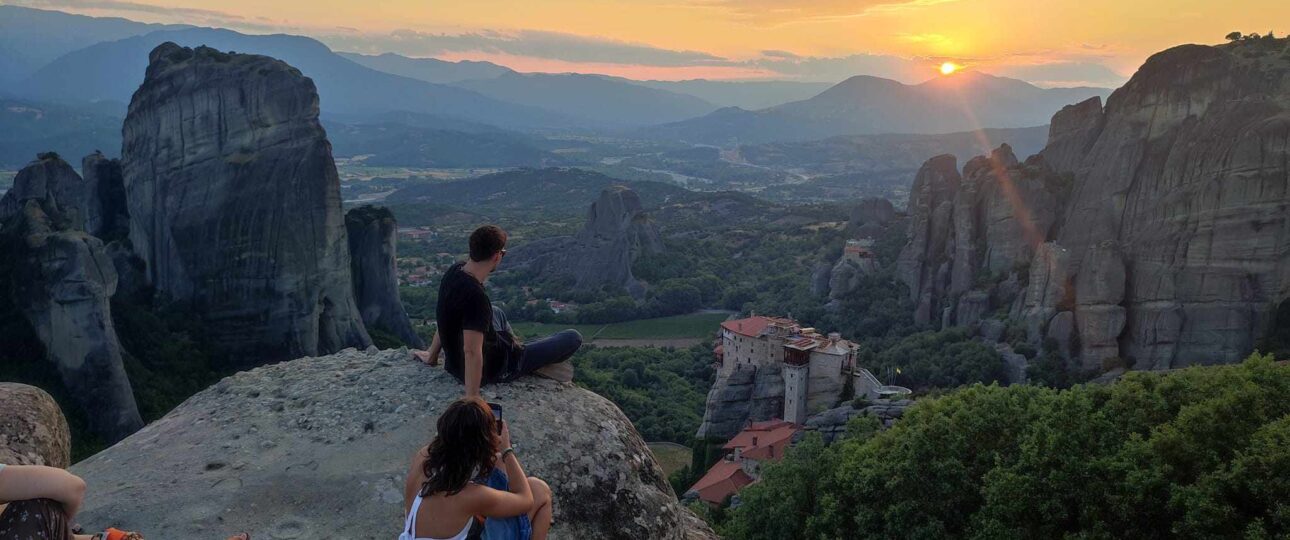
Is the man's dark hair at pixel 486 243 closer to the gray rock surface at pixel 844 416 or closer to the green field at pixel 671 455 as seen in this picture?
the gray rock surface at pixel 844 416

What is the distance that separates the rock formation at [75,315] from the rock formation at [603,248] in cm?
6066

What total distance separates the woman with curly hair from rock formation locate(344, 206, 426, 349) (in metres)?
40.3

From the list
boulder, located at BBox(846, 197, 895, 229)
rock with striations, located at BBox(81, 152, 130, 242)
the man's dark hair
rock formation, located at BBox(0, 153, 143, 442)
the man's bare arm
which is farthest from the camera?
boulder, located at BBox(846, 197, 895, 229)

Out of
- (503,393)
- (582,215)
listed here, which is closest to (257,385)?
(503,393)

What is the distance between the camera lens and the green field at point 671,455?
37156 millimetres

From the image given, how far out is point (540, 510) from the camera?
258 inches

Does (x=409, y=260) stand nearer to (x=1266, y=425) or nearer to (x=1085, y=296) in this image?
(x=1085, y=296)

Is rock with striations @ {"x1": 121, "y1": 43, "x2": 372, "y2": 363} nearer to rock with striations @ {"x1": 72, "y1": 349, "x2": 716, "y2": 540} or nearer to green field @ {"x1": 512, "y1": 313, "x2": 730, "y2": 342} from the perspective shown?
rock with striations @ {"x1": 72, "y1": 349, "x2": 716, "y2": 540}

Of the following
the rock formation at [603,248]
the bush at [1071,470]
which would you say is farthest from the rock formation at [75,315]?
the rock formation at [603,248]

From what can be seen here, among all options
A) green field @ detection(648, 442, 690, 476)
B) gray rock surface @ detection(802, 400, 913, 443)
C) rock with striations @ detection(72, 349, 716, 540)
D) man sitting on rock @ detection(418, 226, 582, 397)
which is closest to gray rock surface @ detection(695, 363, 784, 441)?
green field @ detection(648, 442, 690, 476)

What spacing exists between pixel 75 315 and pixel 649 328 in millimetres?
50217

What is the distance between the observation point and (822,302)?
209 feet

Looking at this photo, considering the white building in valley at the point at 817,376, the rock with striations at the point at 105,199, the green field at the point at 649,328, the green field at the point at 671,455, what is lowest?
the green field at the point at 649,328

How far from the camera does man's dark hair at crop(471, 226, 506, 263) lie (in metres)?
8.01
